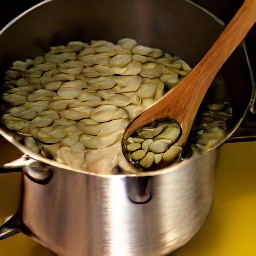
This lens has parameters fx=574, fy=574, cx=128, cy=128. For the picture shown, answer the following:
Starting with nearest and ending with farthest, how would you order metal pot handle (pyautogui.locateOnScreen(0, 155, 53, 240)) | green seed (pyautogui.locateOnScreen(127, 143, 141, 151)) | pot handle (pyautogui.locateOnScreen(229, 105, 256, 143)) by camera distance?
metal pot handle (pyautogui.locateOnScreen(0, 155, 53, 240)) < green seed (pyautogui.locateOnScreen(127, 143, 141, 151)) < pot handle (pyautogui.locateOnScreen(229, 105, 256, 143))

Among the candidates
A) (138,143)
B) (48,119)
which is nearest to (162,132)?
(138,143)

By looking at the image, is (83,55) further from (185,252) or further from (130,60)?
(185,252)

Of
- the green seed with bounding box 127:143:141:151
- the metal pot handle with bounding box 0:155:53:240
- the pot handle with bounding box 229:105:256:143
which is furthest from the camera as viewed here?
the pot handle with bounding box 229:105:256:143

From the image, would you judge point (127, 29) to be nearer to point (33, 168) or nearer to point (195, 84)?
point (195, 84)

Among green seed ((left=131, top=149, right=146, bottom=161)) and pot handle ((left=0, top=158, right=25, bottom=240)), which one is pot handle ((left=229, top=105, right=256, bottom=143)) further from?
pot handle ((left=0, top=158, right=25, bottom=240))

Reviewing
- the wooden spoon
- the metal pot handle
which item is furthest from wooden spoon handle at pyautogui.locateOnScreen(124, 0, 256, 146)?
the metal pot handle

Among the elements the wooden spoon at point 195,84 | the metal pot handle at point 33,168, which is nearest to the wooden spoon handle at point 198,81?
the wooden spoon at point 195,84

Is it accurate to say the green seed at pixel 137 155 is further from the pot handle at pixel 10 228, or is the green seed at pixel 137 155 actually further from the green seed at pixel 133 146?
the pot handle at pixel 10 228
